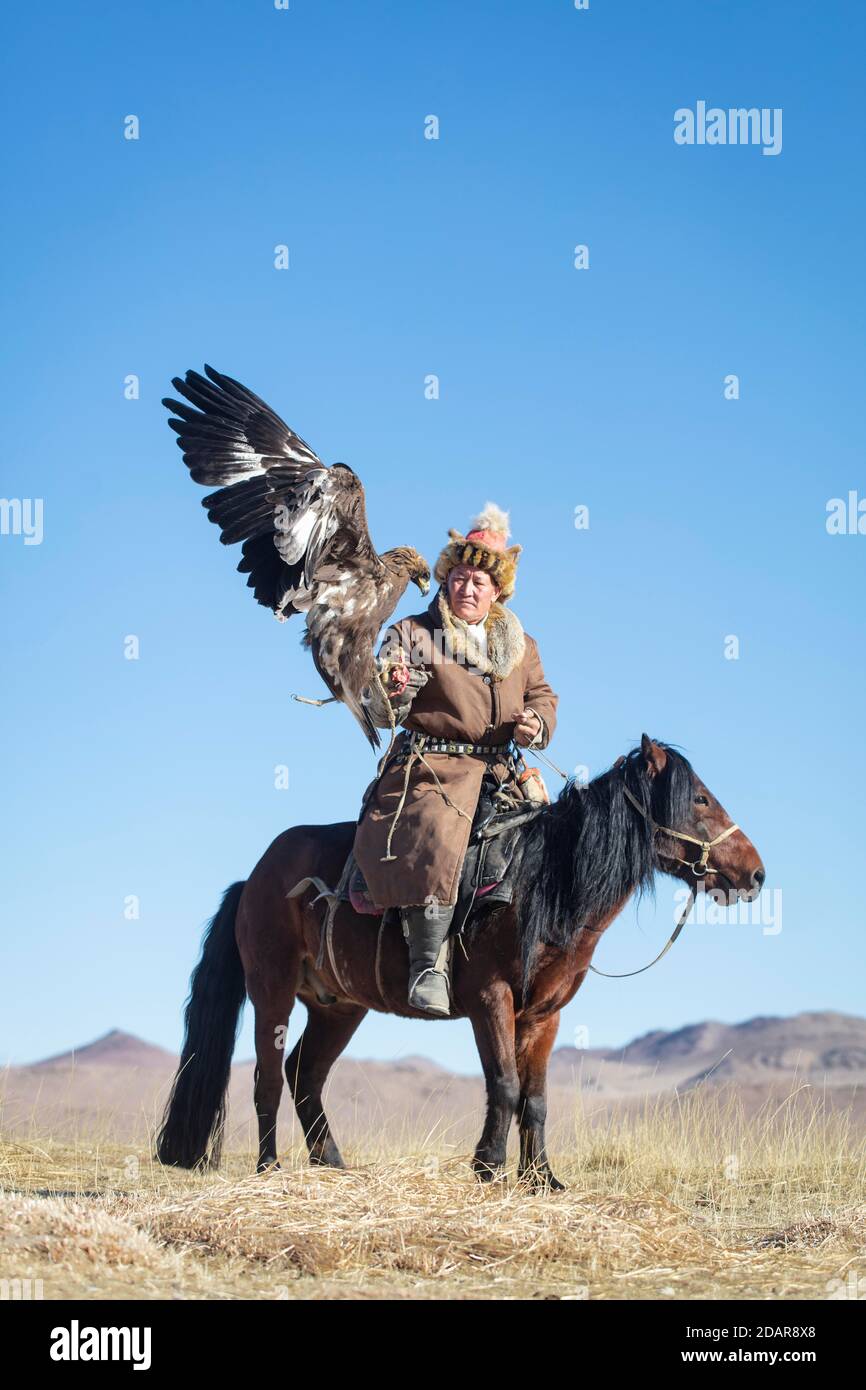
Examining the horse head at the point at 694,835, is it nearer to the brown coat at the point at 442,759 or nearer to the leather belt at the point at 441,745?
the brown coat at the point at 442,759

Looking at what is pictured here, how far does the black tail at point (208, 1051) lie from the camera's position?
7.43 m

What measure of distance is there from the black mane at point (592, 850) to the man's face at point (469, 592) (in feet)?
3.23

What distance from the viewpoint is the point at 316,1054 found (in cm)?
761

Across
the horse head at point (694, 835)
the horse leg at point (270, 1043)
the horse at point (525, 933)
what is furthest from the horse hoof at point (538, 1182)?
the horse leg at point (270, 1043)

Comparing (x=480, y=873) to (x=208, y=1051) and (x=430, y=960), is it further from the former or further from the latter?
(x=208, y=1051)

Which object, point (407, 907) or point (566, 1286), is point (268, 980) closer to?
point (407, 907)

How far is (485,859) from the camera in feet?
21.3

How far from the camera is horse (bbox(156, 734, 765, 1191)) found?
20.5ft

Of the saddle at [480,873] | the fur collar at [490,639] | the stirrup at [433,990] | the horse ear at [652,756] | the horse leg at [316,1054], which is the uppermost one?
the fur collar at [490,639]

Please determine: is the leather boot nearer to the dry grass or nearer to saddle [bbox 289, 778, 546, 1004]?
saddle [bbox 289, 778, 546, 1004]

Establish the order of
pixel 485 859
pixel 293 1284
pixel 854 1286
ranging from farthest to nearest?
pixel 485 859 → pixel 854 1286 → pixel 293 1284

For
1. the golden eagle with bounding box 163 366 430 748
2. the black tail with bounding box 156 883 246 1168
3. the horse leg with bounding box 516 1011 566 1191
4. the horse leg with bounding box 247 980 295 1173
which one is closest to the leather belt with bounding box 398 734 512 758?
the golden eagle with bounding box 163 366 430 748
